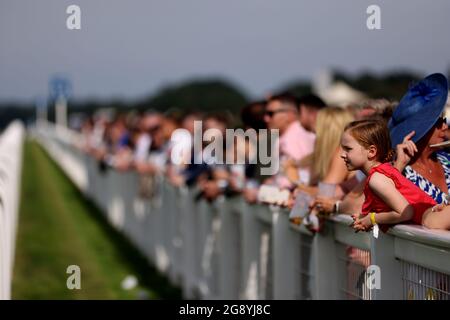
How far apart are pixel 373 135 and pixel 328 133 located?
1.44 m

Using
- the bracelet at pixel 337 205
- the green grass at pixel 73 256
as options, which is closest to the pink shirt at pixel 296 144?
the bracelet at pixel 337 205

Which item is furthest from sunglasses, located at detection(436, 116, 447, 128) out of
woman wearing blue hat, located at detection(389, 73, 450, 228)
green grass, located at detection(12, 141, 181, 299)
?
green grass, located at detection(12, 141, 181, 299)

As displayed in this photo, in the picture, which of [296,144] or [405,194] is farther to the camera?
[296,144]

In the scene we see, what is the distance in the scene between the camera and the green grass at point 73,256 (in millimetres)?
12414

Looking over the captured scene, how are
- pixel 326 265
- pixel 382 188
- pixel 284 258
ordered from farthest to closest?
1. pixel 284 258
2. pixel 326 265
3. pixel 382 188

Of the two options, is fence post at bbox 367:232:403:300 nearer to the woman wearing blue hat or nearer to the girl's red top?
the girl's red top

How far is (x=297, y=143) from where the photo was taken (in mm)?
8578

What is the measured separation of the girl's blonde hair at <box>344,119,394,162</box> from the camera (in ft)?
18.5

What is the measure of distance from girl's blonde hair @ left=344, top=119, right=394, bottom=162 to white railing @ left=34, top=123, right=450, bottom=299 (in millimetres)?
424

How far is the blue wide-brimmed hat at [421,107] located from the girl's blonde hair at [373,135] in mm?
215

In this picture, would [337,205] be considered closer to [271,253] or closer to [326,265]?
[326,265]

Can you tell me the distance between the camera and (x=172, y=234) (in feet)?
46.4

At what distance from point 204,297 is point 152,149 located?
19.3 feet

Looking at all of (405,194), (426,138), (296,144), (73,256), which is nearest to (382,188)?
(405,194)
